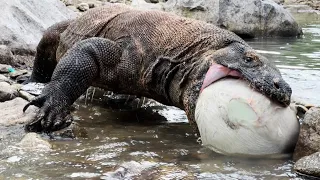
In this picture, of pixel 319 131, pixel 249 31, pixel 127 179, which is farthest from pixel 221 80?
pixel 249 31

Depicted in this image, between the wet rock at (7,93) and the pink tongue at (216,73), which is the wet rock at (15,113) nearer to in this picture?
the wet rock at (7,93)

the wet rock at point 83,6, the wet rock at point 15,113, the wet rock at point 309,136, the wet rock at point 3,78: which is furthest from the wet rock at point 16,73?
the wet rock at point 83,6

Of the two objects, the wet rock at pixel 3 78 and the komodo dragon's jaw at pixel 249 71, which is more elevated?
the komodo dragon's jaw at pixel 249 71

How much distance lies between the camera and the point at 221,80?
4.12 meters

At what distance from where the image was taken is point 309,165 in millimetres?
3621

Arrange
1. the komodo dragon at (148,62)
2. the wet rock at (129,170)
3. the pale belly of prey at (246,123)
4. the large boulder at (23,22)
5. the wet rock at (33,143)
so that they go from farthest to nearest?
1. the large boulder at (23,22)
2. the komodo dragon at (148,62)
3. the wet rock at (33,143)
4. the pale belly of prey at (246,123)
5. the wet rock at (129,170)

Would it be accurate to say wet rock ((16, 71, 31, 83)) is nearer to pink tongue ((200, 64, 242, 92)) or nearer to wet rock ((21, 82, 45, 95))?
wet rock ((21, 82, 45, 95))

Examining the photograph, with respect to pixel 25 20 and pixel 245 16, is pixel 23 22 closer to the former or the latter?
pixel 25 20

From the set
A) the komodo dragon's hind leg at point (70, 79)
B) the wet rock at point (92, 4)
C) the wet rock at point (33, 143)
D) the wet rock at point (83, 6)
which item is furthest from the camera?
the wet rock at point (92, 4)

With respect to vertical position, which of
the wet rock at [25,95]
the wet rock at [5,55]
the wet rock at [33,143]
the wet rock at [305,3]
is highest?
the wet rock at [5,55]

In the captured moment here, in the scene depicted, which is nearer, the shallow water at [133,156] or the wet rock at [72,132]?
the shallow water at [133,156]

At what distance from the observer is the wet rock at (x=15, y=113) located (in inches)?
189

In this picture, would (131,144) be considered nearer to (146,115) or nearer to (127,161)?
(127,161)

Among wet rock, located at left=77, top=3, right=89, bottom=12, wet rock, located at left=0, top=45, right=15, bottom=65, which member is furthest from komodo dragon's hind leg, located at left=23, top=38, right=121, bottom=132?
wet rock, located at left=77, top=3, right=89, bottom=12
